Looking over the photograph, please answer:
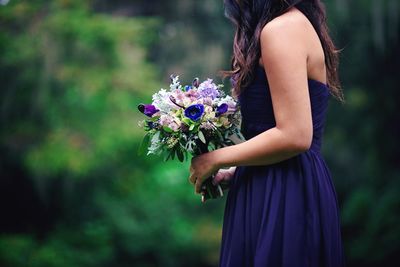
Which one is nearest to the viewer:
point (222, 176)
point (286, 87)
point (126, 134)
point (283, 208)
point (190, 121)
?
point (286, 87)

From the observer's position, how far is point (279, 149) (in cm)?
185

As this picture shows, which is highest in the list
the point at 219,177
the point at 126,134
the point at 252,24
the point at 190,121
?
the point at 126,134

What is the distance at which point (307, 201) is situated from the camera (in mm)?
1947

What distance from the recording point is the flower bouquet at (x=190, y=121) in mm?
2086

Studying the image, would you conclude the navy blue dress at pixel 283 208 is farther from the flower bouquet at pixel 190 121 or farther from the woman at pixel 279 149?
the flower bouquet at pixel 190 121

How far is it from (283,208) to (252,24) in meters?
0.64

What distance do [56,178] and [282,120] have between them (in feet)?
20.4

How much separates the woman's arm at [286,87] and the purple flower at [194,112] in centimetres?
28

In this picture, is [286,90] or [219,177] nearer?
[286,90]

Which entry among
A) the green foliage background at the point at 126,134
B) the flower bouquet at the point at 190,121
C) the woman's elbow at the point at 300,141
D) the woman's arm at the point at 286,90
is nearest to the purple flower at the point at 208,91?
the flower bouquet at the point at 190,121

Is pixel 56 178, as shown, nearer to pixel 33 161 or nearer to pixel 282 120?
pixel 33 161

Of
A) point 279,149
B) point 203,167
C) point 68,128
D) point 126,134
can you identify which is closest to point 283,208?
point 279,149

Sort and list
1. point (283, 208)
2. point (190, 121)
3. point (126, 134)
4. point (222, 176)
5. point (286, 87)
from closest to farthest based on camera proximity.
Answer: point (286, 87) < point (283, 208) < point (190, 121) < point (222, 176) < point (126, 134)

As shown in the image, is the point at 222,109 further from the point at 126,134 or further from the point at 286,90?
the point at 126,134
